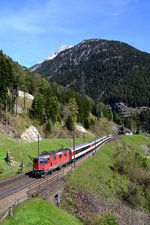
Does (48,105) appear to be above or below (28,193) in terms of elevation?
above

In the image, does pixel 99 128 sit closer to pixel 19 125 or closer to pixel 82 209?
pixel 19 125

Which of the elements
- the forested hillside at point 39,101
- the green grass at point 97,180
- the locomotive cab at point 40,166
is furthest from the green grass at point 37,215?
the forested hillside at point 39,101

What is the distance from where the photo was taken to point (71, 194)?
93.9 feet

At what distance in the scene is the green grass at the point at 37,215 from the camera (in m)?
17.9

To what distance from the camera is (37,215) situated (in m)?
19.2

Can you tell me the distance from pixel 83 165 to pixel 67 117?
51.1 m

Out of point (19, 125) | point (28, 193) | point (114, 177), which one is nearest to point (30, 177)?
point (28, 193)

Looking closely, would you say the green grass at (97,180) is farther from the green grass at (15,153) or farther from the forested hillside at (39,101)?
the forested hillside at (39,101)

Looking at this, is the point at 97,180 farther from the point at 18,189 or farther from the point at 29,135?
the point at 29,135

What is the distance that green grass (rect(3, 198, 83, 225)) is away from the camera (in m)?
17.9

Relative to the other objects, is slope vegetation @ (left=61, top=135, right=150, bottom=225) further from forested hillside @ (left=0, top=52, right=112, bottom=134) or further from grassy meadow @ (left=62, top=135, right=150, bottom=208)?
forested hillside @ (left=0, top=52, right=112, bottom=134)

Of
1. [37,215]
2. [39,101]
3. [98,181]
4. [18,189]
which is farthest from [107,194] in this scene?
[39,101]

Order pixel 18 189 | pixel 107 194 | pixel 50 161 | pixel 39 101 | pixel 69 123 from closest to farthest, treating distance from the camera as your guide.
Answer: pixel 18 189 → pixel 107 194 → pixel 50 161 → pixel 39 101 → pixel 69 123

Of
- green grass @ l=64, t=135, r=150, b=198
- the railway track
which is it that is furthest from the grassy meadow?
the railway track
